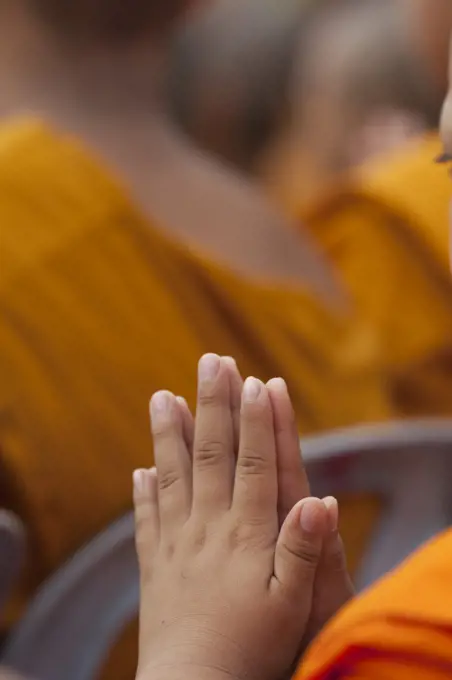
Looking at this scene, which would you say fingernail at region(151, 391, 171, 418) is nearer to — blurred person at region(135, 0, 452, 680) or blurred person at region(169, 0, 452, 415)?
blurred person at region(135, 0, 452, 680)

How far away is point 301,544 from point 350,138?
880 mm

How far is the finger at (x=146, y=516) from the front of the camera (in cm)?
50

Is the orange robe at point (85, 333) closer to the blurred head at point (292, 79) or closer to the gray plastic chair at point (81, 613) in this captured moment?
the gray plastic chair at point (81, 613)

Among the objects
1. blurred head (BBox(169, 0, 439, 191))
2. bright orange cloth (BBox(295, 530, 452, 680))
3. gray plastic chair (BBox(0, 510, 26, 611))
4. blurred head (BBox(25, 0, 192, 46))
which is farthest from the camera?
blurred head (BBox(169, 0, 439, 191))

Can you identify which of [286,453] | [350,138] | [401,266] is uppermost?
[350,138]

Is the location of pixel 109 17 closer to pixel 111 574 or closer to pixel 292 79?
pixel 111 574

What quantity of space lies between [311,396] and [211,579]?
0.31 meters

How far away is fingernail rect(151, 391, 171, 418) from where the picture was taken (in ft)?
1.65

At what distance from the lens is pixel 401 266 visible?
0.95 m

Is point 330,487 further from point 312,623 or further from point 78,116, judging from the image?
point 78,116

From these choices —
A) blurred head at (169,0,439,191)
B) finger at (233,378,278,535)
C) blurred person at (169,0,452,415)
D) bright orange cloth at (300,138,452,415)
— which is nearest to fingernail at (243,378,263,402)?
finger at (233,378,278,535)

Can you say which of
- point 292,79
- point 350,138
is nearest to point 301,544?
point 350,138

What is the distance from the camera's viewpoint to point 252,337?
729mm

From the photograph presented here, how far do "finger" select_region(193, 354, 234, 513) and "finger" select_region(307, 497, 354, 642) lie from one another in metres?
0.05
